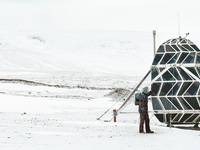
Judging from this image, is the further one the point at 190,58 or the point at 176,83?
the point at 190,58

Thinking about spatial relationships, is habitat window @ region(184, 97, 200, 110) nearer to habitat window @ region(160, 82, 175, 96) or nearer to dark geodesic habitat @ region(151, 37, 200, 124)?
dark geodesic habitat @ region(151, 37, 200, 124)

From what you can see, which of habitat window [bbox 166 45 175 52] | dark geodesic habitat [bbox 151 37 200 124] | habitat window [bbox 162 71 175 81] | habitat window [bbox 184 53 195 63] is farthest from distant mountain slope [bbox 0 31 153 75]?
habitat window [bbox 184 53 195 63]

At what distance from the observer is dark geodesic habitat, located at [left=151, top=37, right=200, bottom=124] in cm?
2661

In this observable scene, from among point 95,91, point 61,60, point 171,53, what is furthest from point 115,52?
point 171,53

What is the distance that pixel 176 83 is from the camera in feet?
88.4

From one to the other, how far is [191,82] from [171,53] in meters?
1.65

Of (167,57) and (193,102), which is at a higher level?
→ (167,57)

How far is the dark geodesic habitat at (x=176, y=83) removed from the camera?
87.3 ft

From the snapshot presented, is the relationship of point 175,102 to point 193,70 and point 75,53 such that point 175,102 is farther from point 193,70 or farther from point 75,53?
point 75,53

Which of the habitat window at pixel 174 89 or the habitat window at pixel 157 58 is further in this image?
the habitat window at pixel 157 58

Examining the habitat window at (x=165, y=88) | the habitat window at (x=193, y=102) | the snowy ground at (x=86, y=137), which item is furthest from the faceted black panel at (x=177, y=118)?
the snowy ground at (x=86, y=137)

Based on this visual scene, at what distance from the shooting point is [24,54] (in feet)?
517

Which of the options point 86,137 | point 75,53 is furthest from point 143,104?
point 75,53

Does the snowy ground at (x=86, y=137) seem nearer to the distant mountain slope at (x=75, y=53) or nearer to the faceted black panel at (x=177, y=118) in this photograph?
the faceted black panel at (x=177, y=118)
